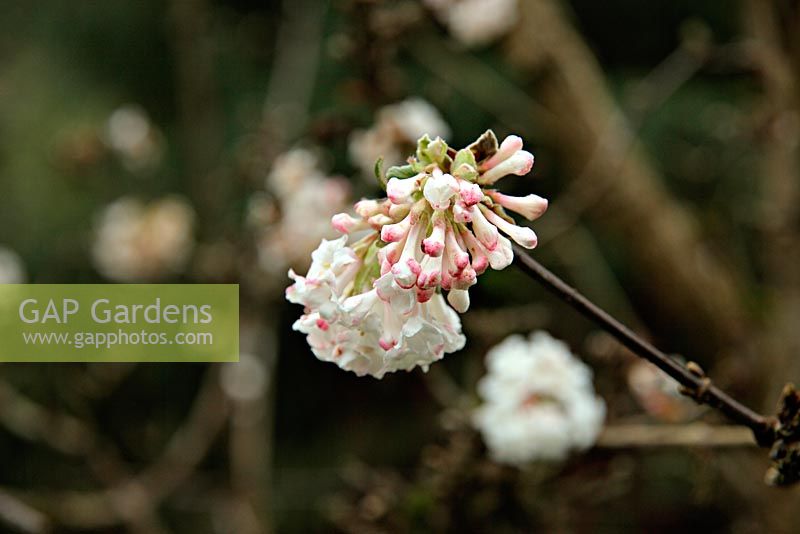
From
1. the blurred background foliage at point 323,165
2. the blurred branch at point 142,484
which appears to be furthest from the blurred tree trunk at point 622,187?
the blurred branch at point 142,484

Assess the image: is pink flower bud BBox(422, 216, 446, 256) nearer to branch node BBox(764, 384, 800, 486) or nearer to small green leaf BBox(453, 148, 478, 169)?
small green leaf BBox(453, 148, 478, 169)

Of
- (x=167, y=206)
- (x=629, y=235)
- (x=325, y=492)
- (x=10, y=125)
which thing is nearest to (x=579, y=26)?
(x=629, y=235)

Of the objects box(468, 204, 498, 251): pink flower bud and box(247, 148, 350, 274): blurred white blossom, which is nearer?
box(468, 204, 498, 251): pink flower bud

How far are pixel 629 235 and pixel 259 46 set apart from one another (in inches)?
41.3

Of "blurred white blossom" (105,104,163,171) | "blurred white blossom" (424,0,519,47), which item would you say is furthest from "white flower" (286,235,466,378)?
"blurred white blossom" (105,104,163,171)

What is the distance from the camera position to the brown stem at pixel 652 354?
16.8 inches

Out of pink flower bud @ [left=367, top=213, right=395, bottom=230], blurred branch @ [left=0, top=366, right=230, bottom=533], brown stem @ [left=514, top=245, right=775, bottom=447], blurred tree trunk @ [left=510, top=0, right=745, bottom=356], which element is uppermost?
blurred tree trunk @ [left=510, top=0, right=745, bottom=356]

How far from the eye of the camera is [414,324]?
0.42m

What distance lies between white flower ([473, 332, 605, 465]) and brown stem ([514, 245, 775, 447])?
34 centimetres

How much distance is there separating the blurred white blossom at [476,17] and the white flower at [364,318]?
943mm

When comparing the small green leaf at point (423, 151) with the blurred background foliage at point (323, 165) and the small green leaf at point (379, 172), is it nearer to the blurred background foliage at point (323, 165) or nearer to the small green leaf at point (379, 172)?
the small green leaf at point (379, 172)

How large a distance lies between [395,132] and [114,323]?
42 centimetres

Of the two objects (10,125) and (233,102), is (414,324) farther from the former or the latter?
(10,125)

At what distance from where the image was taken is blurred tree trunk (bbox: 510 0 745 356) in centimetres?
150
